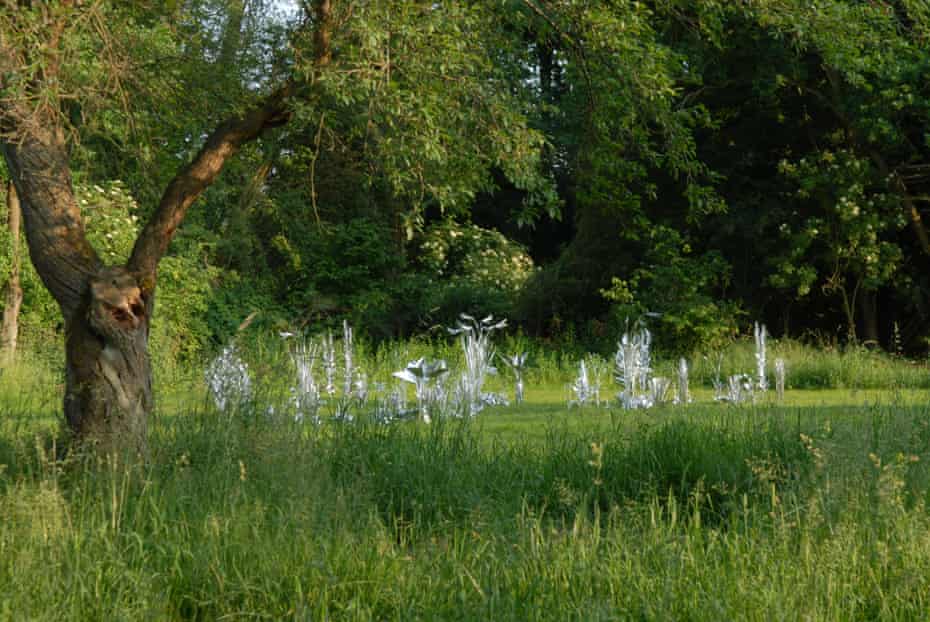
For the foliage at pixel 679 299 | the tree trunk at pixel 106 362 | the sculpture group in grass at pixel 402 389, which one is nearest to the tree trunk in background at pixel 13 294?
the sculpture group in grass at pixel 402 389

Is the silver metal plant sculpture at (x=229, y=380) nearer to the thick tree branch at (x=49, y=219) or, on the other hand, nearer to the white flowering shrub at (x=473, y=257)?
the thick tree branch at (x=49, y=219)

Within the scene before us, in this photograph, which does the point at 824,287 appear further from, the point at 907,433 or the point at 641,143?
the point at 907,433

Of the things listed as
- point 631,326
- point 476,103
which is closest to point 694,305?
point 631,326

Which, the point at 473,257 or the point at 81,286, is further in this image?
the point at 473,257

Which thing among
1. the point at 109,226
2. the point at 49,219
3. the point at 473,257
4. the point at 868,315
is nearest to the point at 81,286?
the point at 49,219

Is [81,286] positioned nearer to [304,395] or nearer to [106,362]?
[106,362]

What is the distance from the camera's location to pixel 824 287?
55.4 feet

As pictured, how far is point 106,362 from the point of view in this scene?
5914mm

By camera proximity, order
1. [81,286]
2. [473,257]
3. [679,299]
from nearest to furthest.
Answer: [81,286]
[679,299]
[473,257]

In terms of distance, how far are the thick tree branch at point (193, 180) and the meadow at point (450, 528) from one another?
86 centimetres

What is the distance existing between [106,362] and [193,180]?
1286 mm

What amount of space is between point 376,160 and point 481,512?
270 cm

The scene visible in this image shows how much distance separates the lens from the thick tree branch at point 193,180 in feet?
20.7

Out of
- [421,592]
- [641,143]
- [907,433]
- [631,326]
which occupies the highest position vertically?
[641,143]
